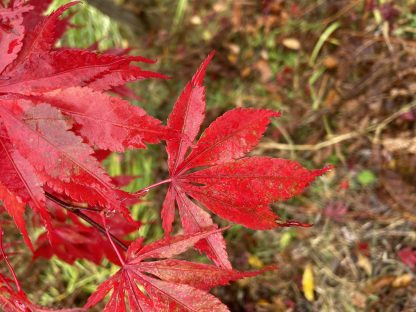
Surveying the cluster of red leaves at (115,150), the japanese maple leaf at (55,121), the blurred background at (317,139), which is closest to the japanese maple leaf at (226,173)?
the cluster of red leaves at (115,150)

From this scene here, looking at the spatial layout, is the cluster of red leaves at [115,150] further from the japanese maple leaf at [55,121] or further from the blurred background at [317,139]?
the blurred background at [317,139]

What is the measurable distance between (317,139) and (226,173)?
1.34 meters

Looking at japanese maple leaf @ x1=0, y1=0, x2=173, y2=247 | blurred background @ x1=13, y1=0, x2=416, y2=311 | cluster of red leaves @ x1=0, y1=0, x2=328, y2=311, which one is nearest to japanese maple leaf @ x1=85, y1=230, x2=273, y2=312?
cluster of red leaves @ x1=0, y1=0, x2=328, y2=311

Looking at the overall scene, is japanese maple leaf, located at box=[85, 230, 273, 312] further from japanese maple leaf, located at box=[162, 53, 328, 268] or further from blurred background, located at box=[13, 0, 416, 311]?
blurred background, located at box=[13, 0, 416, 311]

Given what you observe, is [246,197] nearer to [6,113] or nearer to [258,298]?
[6,113]

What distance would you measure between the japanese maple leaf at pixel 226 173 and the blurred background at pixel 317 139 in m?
0.91

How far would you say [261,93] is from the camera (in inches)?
84.3

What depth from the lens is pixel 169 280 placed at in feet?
2.17

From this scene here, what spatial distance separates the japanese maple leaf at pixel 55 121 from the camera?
55 cm

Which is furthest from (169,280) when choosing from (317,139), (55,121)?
(317,139)

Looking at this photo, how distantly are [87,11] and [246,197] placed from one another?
91.9 inches

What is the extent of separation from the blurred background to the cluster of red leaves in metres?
0.93

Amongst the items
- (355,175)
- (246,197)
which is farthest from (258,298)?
(246,197)

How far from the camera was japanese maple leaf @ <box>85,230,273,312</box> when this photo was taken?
0.64 meters
